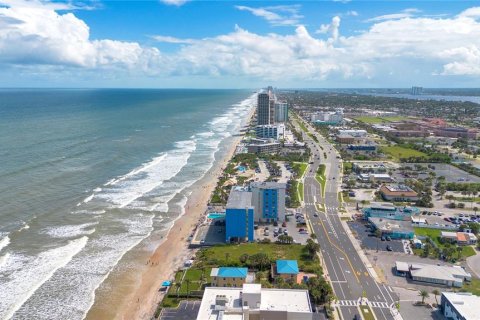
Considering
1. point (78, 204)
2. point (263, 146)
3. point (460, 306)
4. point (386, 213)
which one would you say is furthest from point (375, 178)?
point (78, 204)

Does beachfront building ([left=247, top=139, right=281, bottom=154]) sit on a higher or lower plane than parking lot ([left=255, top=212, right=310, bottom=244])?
higher

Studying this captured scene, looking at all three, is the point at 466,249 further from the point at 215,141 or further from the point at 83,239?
the point at 215,141

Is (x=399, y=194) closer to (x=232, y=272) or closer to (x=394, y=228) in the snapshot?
(x=394, y=228)

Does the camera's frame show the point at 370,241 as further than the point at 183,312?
Yes

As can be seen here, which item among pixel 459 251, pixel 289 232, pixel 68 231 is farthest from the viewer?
pixel 289 232

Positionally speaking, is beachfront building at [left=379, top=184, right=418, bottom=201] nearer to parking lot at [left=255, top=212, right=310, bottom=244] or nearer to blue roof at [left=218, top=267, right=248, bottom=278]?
parking lot at [left=255, top=212, right=310, bottom=244]

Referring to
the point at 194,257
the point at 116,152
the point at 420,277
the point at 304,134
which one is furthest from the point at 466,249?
the point at 304,134

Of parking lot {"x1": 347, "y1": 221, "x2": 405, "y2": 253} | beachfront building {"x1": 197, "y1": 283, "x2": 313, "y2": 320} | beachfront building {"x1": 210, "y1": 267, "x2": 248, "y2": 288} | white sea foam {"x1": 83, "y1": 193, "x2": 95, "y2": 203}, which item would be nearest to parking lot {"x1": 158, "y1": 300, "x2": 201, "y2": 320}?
beachfront building {"x1": 210, "y1": 267, "x2": 248, "y2": 288}

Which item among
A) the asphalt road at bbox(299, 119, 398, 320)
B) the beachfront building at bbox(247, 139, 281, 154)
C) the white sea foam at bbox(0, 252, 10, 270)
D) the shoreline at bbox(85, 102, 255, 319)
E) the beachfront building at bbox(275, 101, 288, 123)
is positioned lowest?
the shoreline at bbox(85, 102, 255, 319)
